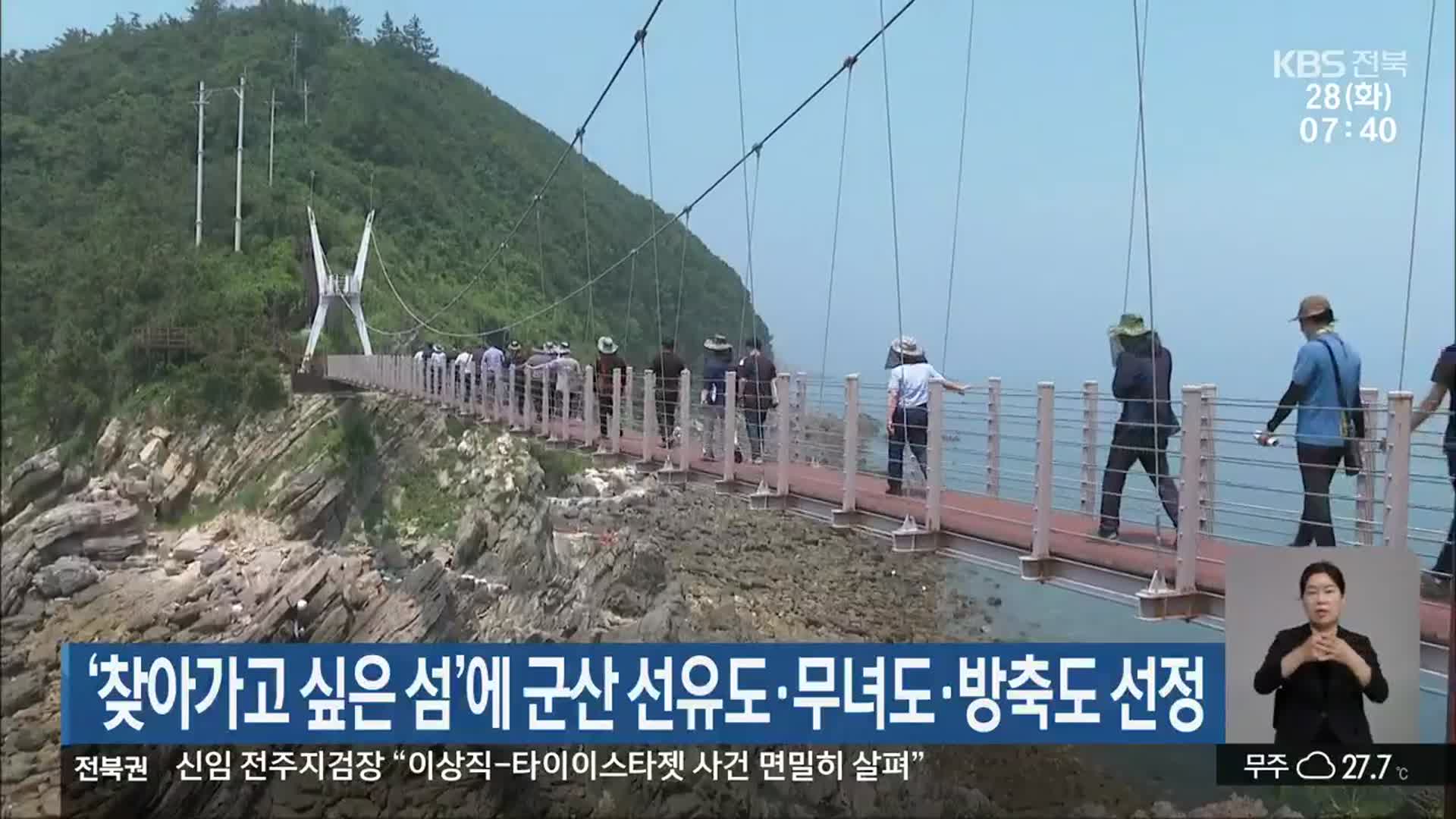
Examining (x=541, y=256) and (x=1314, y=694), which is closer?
(x=1314, y=694)

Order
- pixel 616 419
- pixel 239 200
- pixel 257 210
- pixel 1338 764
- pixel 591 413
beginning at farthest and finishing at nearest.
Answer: pixel 257 210, pixel 239 200, pixel 591 413, pixel 616 419, pixel 1338 764

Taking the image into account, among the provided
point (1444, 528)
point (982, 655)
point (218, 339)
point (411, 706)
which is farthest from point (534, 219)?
point (1444, 528)

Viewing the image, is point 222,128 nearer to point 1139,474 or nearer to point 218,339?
point 218,339

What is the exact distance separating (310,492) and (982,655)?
49.6ft

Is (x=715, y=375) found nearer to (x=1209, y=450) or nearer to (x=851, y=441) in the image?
(x=851, y=441)

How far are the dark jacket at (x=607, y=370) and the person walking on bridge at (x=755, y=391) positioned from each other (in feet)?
3.90

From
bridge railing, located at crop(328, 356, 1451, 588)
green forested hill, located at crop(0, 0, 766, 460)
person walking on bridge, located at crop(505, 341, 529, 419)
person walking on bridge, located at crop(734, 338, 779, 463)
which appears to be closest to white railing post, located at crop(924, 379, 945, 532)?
bridge railing, located at crop(328, 356, 1451, 588)

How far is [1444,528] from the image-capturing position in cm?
247

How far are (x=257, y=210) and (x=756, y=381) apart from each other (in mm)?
21940

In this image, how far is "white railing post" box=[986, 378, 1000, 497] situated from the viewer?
3.55 m

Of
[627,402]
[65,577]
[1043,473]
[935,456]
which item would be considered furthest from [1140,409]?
[65,577]

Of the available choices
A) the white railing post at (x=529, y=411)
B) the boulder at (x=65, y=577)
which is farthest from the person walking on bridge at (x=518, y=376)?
the boulder at (x=65, y=577)

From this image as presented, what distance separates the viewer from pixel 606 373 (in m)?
6.52

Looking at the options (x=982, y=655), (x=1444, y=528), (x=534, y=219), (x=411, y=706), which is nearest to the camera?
(x=1444, y=528)
